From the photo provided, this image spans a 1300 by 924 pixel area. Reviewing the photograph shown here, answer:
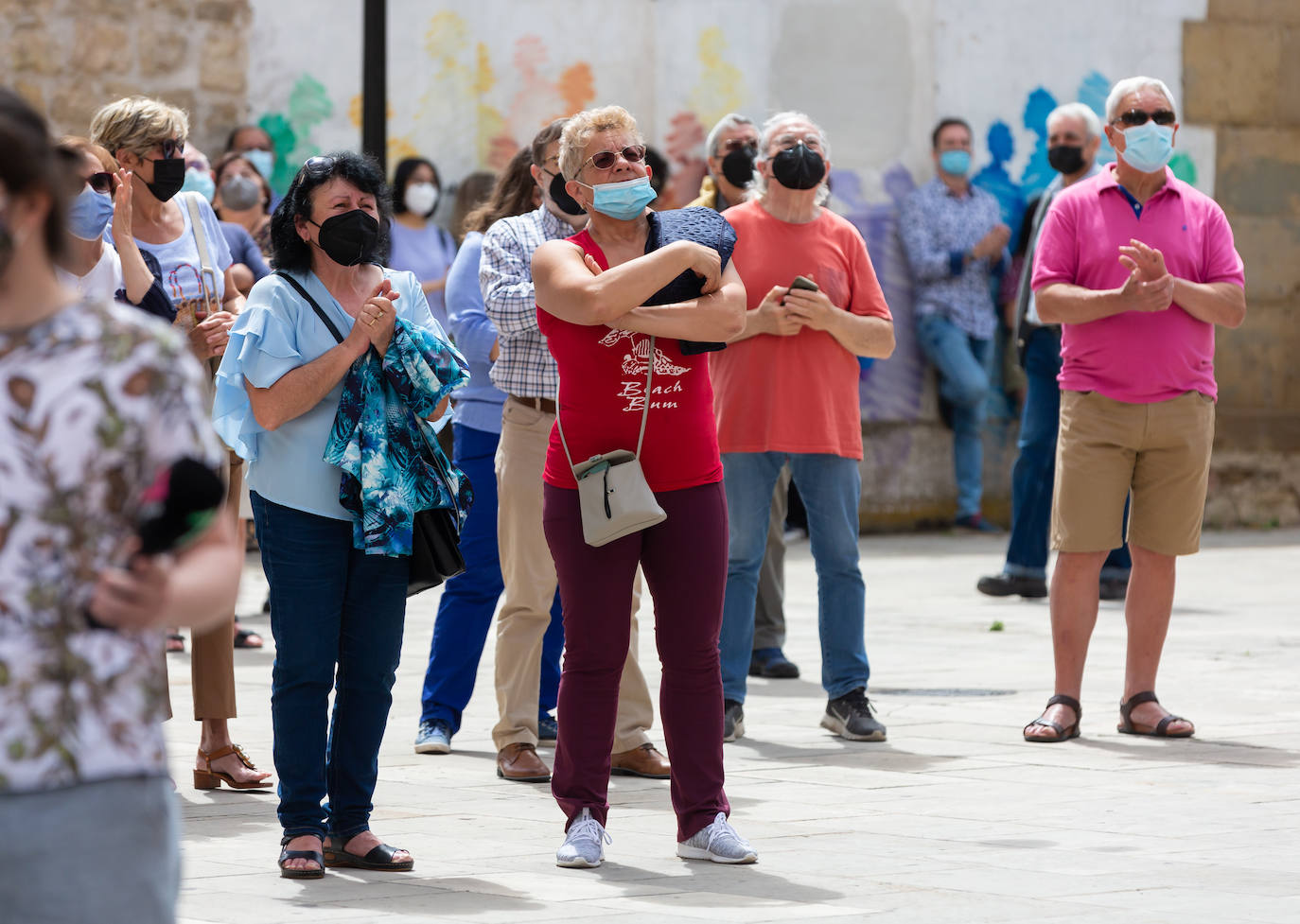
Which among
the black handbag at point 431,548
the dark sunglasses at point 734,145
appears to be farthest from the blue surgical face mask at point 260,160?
the black handbag at point 431,548

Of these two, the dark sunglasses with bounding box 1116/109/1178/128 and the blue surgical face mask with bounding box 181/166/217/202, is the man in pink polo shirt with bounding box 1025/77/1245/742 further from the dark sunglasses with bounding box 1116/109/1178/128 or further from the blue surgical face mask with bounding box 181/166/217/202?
the blue surgical face mask with bounding box 181/166/217/202

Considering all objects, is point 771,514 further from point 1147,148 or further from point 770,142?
point 1147,148

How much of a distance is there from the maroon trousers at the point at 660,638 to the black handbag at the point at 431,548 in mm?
307

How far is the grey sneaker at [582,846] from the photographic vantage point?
5.35m

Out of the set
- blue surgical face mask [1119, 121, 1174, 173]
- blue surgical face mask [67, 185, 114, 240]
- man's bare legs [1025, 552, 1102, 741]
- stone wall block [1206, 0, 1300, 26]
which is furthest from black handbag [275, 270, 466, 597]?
stone wall block [1206, 0, 1300, 26]

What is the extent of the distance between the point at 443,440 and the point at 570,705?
827 centimetres

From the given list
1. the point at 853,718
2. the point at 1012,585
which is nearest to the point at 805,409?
the point at 853,718

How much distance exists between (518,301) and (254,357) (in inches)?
59.3

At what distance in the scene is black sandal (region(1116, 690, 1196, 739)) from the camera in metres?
7.40

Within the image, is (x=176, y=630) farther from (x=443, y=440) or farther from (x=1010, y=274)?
(x=1010, y=274)

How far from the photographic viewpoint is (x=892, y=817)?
602cm

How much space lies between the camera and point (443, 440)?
1373 cm

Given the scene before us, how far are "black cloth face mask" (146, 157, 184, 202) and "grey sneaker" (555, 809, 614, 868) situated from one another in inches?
95.0

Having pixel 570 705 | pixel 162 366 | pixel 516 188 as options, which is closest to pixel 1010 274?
pixel 516 188
